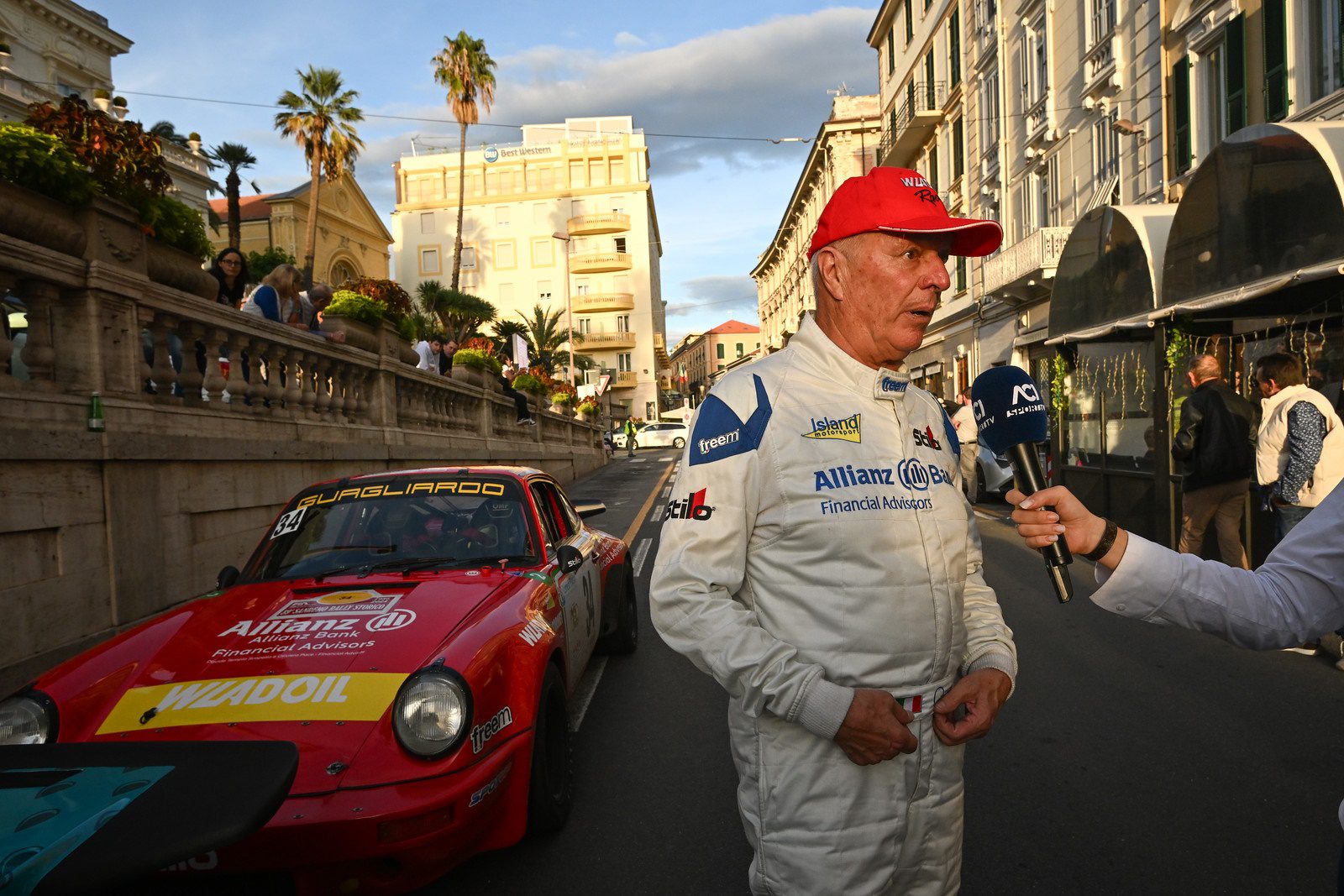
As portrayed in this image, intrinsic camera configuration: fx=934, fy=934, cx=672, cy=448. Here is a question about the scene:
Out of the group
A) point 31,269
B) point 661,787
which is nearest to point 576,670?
point 661,787

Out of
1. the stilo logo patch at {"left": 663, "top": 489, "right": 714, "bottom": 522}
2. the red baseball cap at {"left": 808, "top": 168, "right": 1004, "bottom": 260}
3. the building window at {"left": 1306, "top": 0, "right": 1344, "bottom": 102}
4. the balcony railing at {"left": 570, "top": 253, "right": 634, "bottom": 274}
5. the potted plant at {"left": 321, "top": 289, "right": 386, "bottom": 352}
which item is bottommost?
the stilo logo patch at {"left": 663, "top": 489, "right": 714, "bottom": 522}

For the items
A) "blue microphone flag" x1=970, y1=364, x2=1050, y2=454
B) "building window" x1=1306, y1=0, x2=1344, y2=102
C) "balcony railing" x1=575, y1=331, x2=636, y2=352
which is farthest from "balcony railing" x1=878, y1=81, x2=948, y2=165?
"balcony railing" x1=575, y1=331, x2=636, y2=352

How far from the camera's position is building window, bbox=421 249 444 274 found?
73.2 metres

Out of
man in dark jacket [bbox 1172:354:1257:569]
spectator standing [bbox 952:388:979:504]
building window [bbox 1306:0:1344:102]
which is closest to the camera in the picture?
man in dark jacket [bbox 1172:354:1257:569]

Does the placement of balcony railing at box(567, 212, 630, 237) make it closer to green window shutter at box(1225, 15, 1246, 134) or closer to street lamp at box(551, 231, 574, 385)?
street lamp at box(551, 231, 574, 385)

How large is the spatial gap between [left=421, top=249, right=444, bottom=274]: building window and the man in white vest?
71.6 metres

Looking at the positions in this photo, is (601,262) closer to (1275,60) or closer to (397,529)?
(1275,60)

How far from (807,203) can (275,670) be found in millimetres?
57276

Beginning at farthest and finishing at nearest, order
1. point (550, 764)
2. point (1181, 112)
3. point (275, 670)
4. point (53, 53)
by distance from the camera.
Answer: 1. point (53, 53)
2. point (1181, 112)
3. point (550, 764)
4. point (275, 670)

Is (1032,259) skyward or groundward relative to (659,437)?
skyward

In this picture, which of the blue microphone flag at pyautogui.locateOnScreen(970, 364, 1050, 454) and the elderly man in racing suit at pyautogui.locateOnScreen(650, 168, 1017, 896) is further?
the blue microphone flag at pyautogui.locateOnScreen(970, 364, 1050, 454)

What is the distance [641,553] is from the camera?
1170 cm

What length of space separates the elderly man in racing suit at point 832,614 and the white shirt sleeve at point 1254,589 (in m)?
0.39

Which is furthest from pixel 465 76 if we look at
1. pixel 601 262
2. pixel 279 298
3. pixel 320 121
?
pixel 279 298
